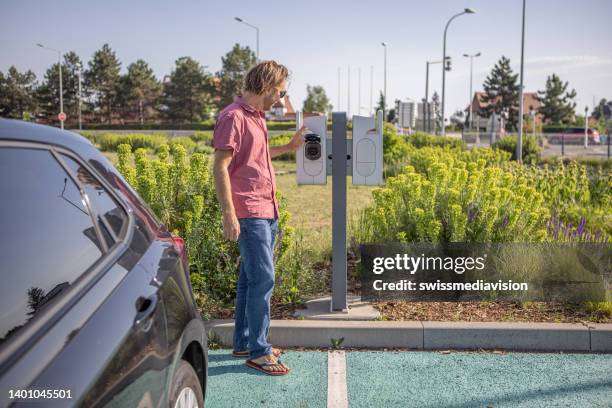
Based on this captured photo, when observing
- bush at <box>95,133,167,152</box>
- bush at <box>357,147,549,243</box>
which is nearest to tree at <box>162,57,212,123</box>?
bush at <box>95,133,167,152</box>

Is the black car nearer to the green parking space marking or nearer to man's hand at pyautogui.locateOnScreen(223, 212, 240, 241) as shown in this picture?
man's hand at pyautogui.locateOnScreen(223, 212, 240, 241)

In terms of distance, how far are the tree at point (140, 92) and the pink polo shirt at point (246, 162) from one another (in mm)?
76296

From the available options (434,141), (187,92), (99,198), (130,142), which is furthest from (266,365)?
(187,92)

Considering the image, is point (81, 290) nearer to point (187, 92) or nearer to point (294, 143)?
point (294, 143)

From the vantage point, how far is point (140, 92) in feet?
255

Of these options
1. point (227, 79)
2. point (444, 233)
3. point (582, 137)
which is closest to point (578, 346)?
point (444, 233)

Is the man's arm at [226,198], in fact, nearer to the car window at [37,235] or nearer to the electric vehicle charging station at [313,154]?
the electric vehicle charging station at [313,154]

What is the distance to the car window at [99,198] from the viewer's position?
2369mm

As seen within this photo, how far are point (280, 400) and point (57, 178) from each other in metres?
2.25

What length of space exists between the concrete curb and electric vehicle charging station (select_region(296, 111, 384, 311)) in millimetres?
436

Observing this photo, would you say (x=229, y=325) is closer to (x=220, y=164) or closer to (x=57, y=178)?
(x=220, y=164)

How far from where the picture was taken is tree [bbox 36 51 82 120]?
7512 centimetres

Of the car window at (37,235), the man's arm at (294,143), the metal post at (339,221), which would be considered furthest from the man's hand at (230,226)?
the car window at (37,235)

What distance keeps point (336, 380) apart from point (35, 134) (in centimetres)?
273
